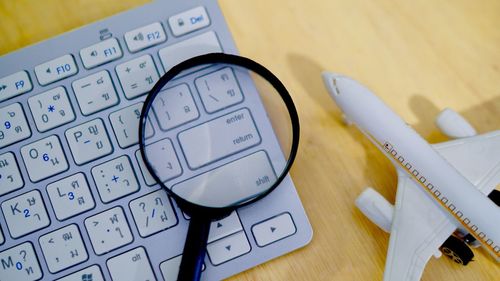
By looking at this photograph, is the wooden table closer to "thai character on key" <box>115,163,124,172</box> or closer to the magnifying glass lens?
the magnifying glass lens

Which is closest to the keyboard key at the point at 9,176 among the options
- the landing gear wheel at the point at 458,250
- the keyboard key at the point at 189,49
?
the keyboard key at the point at 189,49

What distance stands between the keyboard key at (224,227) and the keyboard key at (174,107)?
0.13 meters

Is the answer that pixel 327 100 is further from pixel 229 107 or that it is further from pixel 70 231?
pixel 70 231

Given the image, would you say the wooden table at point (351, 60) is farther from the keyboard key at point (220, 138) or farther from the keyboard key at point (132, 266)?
the keyboard key at point (132, 266)

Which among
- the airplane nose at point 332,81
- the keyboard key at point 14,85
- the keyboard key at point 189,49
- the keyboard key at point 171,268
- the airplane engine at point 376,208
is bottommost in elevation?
the airplane engine at point 376,208

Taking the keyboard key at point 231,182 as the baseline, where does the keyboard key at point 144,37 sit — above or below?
above

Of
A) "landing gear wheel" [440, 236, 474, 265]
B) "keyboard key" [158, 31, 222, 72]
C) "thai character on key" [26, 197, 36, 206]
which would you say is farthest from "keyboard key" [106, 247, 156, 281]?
"landing gear wheel" [440, 236, 474, 265]

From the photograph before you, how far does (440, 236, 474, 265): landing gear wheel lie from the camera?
0.54 metres

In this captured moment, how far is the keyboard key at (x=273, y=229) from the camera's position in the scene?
56cm

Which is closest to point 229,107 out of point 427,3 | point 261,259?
point 261,259

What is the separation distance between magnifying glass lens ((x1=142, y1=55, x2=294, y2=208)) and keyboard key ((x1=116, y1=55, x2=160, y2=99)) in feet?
0.08

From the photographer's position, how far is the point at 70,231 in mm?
545

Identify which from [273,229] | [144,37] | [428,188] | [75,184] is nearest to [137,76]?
[144,37]

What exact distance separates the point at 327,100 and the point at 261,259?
0.23 metres
